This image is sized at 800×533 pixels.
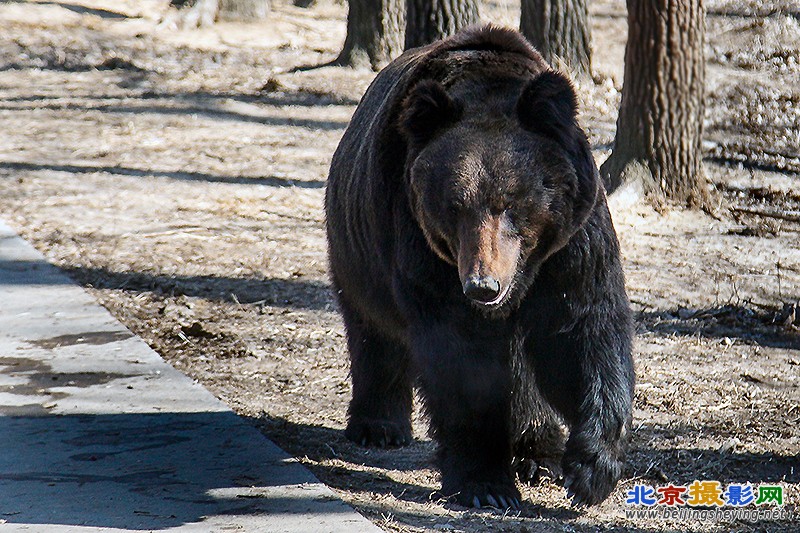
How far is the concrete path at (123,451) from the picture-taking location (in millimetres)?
3818

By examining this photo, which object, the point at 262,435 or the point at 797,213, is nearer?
the point at 262,435

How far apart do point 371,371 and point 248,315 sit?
1918mm

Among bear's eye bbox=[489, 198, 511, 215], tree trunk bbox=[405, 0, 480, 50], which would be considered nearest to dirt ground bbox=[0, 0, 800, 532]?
bear's eye bbox=[489, 198, 511, 215]

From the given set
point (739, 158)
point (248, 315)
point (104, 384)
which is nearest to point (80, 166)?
point (248, 315)

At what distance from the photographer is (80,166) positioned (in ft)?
35.2

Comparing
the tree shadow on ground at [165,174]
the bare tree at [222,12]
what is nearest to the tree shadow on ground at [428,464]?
the tree shadow on ground at [165,174]

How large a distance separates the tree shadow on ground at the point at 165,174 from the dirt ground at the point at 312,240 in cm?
3

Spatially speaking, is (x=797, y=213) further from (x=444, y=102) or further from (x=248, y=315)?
(x=444, y=102)

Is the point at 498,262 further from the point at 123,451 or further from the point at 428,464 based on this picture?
the point at 123,451

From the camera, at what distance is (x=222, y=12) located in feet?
63.9

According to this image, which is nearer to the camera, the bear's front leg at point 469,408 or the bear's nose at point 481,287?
the bear's nose at point 481,287

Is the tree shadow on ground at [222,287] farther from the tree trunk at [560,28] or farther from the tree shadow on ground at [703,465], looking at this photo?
the tree trunk at [560,28]

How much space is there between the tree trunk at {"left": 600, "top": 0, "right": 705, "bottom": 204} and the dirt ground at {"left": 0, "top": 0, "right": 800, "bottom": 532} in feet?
0.90

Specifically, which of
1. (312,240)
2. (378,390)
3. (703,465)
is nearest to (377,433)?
(378,390)
